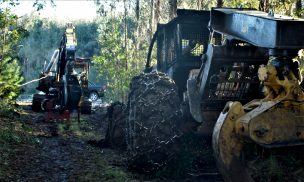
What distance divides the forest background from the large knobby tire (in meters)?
4.91

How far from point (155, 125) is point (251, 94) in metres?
1.48

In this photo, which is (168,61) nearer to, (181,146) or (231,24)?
(181,146)

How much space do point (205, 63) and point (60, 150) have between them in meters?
5.01

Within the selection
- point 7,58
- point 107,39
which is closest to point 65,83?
point 7,58

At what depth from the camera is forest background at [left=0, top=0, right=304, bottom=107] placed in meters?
16.4

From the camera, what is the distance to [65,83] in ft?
49.9

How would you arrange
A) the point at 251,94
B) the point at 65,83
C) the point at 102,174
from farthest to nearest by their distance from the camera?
the point at 65,83 < the point at 102,174 < the point at 251,94

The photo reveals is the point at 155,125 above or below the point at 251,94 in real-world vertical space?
below

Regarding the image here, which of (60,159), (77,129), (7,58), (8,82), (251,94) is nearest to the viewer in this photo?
(251,94)

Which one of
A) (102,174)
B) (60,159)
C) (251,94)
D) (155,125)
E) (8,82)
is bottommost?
(60,159)

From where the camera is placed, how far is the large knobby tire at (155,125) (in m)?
5.77

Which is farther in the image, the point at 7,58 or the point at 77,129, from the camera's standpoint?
the point at 7,58

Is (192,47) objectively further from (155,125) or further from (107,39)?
(107,39)

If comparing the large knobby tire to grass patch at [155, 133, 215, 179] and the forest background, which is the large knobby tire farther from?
the forest background
